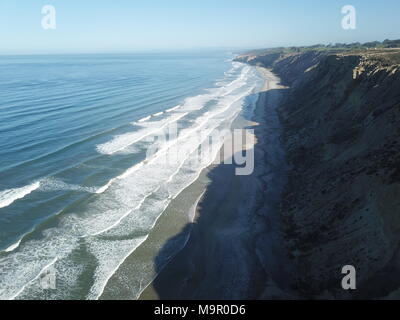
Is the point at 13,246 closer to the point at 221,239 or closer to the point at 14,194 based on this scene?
the point at 14,194

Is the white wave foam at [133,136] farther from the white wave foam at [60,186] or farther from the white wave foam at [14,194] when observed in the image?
the white wave foam at [14,194]

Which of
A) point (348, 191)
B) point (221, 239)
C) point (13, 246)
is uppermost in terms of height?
point (348, 191)

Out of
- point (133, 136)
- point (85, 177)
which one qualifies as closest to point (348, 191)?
point (85, 177)

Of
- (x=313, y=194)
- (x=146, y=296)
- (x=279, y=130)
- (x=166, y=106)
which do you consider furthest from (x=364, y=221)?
(x=166, y=106)

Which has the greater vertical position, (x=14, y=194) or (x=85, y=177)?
(x=85, y=177)

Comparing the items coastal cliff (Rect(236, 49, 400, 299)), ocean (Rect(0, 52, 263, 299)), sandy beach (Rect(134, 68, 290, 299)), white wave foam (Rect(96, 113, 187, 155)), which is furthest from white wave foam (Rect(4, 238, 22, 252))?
coastal cliff (Rect(236, 49, 400, 299))

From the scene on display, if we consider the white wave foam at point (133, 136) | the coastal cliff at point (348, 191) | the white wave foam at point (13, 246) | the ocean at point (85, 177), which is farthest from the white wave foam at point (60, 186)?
the coastal cliff at point (348, 191)

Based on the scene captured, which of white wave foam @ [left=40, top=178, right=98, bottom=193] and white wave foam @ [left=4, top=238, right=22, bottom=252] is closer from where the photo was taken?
white wave foam @ [left=4, top=238, right=22, bottom=252]

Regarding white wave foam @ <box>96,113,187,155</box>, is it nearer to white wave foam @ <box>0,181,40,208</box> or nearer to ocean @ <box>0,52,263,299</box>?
ocean @ <box>0,52,263,299</box>
